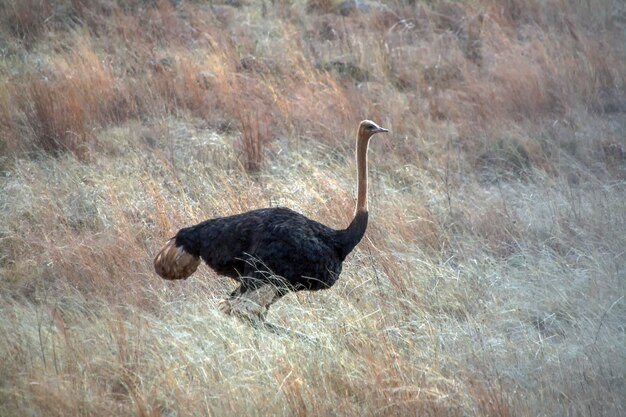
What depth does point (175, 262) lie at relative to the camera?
4887 millimetres

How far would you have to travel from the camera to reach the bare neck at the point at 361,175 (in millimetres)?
5109

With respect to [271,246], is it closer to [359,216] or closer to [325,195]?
[359,216]

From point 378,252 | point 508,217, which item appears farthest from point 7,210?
point 508,217

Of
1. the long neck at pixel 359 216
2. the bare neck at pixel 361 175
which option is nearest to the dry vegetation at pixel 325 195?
the long neck at pixel 359 216

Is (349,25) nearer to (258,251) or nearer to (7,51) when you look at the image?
(7,51)

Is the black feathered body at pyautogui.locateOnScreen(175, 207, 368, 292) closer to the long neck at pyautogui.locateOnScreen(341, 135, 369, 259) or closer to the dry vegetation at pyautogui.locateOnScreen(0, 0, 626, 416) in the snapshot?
the long neck at pyautogui.locateOnScreen(341, 135, 369, 259)

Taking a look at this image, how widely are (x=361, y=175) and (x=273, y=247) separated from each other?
0.83 meters

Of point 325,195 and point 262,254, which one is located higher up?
point 262,254

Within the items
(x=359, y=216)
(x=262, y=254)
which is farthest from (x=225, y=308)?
(x=359, y=216)

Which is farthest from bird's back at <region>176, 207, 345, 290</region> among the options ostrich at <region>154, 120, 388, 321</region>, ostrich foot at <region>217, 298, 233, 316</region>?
ostrich foot at <region>217, 298, 233, 316</region>

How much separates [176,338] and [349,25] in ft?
23.4

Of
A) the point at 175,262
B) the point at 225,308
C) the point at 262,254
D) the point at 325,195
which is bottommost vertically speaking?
the point at 325,195

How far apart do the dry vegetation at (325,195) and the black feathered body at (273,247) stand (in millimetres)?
244

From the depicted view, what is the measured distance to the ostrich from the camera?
15.2 feet
